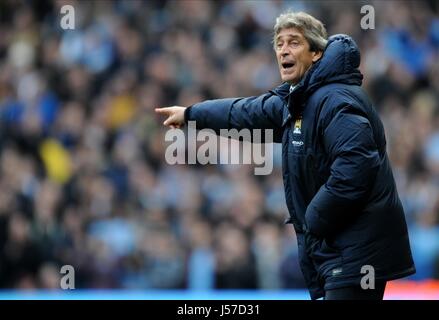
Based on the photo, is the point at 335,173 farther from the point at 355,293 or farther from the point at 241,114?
the point at 241,114

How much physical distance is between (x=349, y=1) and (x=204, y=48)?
1.79 meters

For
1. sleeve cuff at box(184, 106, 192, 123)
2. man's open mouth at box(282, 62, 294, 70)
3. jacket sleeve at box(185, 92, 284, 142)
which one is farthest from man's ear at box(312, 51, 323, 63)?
sleeve cuff at box(184, 106, 192, 123)

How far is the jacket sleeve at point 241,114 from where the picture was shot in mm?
5742

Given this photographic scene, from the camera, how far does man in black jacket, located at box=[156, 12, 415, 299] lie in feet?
16.8

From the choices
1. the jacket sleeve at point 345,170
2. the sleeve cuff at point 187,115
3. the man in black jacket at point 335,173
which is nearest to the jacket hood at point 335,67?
the man in black jacket at point 335,173

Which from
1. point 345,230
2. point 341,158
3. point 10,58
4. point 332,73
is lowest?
point 345,230

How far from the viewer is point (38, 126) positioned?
12492mm

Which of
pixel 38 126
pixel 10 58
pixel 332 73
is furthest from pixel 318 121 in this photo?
pixel 10 58

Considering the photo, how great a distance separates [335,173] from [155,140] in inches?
273

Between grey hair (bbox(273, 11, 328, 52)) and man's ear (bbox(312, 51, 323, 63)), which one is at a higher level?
grey hair (bbox(273, 11, 328, 52))

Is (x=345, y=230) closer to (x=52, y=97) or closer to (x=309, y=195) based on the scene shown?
(x=309, y=195)

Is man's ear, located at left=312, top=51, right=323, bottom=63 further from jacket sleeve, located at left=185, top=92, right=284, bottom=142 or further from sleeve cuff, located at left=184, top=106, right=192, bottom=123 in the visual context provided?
sleeve cuff, located at left=184, top=106, right=192, bottom=123

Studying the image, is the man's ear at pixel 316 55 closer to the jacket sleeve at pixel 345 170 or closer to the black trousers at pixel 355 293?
the jacket sleeve at pixel 345 170

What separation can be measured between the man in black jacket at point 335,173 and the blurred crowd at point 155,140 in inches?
183
